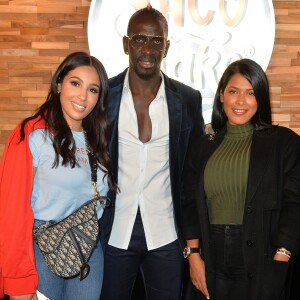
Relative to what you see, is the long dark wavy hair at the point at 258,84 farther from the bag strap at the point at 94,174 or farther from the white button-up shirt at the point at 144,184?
the bag strap at the point at 94,174

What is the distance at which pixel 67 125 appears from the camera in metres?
2.15

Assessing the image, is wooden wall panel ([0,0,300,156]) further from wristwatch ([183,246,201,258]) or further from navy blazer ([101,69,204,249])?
wristwatch ([183,246,201,258])

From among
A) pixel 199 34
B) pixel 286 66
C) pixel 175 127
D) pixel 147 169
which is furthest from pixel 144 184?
pixel 286 66

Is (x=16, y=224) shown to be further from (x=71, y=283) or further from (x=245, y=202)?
(x=245, y=202)

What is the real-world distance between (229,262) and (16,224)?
1038mm

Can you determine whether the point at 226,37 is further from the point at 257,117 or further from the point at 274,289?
the point at 274,289

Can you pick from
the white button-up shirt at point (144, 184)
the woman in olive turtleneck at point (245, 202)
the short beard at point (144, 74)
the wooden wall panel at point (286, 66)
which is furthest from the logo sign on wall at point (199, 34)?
A: the woman in olive turtleneck at point (245, 202)

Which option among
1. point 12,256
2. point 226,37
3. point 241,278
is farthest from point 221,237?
point 226,37

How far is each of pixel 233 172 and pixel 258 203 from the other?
197mm

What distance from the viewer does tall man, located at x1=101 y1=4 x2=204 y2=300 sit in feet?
8.45

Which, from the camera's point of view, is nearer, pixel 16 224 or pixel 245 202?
pixel 16 224

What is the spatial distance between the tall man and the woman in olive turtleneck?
0.19 m

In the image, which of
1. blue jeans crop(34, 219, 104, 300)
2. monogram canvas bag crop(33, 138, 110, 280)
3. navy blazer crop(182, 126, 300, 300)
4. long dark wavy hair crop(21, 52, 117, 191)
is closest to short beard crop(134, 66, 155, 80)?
long dark wavy hair crop(21, 52, 117, 191)

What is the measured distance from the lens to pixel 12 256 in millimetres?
1867
